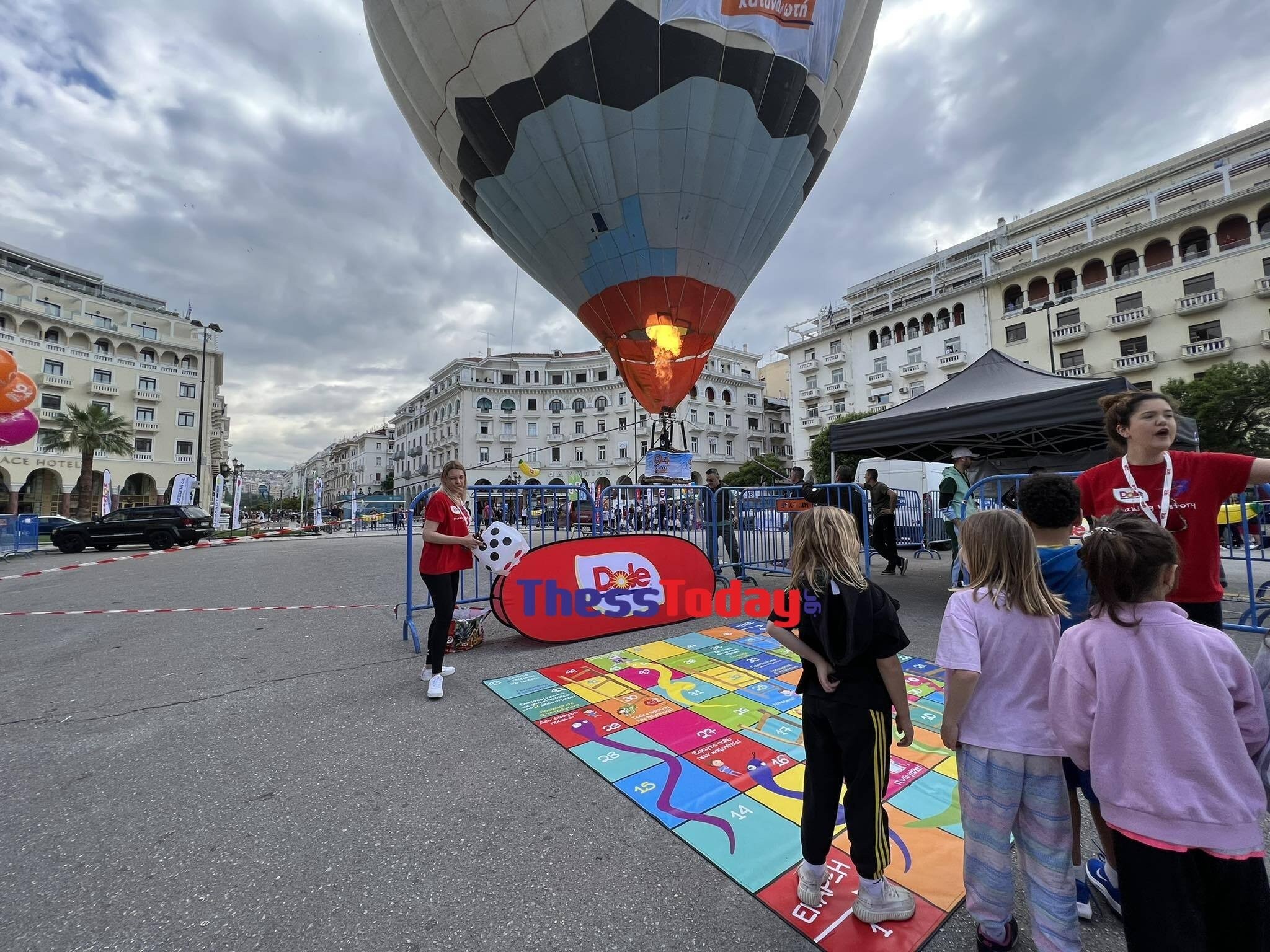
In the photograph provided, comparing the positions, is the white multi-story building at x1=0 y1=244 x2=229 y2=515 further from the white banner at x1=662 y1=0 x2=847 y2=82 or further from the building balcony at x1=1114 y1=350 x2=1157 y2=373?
the building balcony at x1=1114 y1=350 x2=1157 y2=373

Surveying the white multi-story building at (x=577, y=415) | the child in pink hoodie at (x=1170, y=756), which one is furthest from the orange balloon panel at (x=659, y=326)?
the white multi-story building at (x=577, y=415)

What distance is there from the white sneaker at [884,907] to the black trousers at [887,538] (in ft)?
25.9

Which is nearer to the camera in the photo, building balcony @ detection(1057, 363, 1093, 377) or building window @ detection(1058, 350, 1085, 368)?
building balcony @ detection(1057, 363, 1093, 377)

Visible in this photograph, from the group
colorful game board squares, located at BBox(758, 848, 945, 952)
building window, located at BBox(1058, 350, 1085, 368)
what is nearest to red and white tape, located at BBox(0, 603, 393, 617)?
colorful game board squares, located at BBox(758, 848, 945, 952)

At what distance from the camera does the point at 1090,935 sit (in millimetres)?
1690

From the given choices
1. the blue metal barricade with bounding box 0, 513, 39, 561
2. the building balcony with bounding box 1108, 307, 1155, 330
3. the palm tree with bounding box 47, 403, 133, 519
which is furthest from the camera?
the palm tree with bounding box 47, 403, 133, 519

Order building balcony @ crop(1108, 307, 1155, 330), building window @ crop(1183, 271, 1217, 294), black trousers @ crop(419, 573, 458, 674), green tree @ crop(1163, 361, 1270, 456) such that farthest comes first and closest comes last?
building balcony @ crop(1108, 307, 1155, 330) → building window @ crop(1183, 271, 1217, 294) → green tree @ crop(1163, 361, 1270, 456) → black trousers @ crop(419, 573, 458, 674)

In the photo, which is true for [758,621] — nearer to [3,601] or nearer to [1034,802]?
[1034,802]

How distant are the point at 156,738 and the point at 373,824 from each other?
1995mm

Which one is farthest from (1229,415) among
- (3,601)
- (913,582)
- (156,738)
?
(3,601)

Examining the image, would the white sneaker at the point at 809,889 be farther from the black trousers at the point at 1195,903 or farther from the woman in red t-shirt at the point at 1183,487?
the woman in red t-shirt at the point at 1183,487

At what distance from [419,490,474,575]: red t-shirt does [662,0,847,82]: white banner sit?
8297 millimetres

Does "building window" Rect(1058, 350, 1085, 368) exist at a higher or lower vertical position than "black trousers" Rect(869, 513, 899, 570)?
higher

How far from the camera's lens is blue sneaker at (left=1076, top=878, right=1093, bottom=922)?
1756 millimetres
